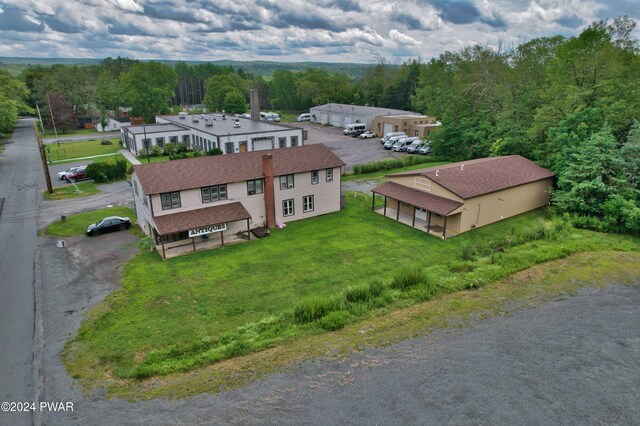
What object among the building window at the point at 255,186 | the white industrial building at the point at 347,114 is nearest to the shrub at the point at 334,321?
the building window at the point at 255,186

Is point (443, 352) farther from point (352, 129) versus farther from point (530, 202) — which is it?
point (352, 129)

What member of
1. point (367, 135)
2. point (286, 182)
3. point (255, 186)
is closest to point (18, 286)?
point (255, 186)

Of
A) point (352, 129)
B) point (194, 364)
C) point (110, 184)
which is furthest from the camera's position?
point (352, 129)

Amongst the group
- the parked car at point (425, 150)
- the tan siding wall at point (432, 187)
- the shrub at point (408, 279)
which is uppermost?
the tan siding wall at point (432, 187)

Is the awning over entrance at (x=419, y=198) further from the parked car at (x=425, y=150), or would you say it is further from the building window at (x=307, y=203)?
the parked car at (x=425, y=150)

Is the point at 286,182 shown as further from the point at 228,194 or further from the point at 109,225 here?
the point at 109,225

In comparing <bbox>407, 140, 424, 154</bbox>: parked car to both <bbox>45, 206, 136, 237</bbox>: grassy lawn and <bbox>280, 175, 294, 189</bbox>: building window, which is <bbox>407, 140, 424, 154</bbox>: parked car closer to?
<bbox>280, 175, 294, 189</bbox>: building window

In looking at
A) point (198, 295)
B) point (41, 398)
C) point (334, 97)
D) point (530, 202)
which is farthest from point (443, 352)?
point (334, 97)
